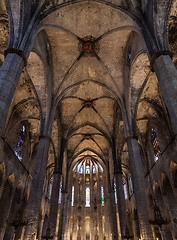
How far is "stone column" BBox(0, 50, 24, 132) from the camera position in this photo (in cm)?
601

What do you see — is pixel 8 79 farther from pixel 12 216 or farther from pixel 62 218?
pixel 62 218

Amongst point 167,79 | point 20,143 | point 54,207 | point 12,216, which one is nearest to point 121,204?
point 54,207

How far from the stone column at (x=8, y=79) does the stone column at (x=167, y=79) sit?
17.9ft

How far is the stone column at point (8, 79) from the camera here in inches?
237

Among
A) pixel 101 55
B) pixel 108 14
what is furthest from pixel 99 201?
pixel 108 14

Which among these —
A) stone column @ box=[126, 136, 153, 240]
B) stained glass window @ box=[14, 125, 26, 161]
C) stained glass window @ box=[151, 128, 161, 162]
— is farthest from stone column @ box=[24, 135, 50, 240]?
stained glass window @ box=[151, 128, 161, 162]

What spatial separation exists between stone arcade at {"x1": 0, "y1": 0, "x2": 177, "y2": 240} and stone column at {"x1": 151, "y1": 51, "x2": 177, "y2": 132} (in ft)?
0.11

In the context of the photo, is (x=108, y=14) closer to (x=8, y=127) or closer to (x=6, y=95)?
(x=6, y=95)

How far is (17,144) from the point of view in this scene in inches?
609

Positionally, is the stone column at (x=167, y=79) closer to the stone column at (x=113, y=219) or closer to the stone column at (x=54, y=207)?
the stone column at (x=54, y=207)

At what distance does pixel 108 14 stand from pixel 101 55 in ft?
9.85

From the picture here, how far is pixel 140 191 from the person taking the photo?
386 inches

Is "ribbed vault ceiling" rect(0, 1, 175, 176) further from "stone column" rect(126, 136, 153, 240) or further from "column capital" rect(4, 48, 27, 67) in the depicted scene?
"column capital" rect(4, 48, 27, 67)

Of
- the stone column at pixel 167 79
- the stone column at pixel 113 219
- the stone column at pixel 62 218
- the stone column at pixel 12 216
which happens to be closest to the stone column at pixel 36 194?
the stone column at pixel 12 216
